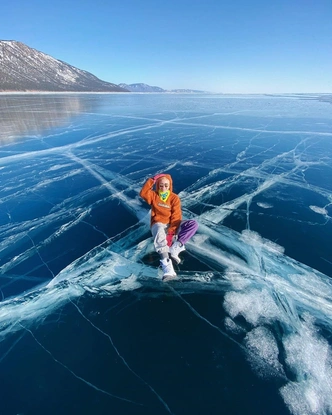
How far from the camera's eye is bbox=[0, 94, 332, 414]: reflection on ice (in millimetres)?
2490

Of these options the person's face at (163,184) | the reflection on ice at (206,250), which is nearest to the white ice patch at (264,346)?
the reflection on ice at (206,250)

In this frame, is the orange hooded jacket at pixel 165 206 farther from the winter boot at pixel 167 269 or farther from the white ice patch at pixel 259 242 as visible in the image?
the white ice patch at pixel 259 242

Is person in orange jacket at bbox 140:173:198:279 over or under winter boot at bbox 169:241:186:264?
over

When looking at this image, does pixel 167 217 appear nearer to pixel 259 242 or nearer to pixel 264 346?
pixel 259 242

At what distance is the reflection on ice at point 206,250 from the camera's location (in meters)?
2.49

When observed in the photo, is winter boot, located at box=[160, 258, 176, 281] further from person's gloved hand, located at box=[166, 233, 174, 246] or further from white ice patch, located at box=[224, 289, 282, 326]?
white ice patch, located at box=[224, 289, 282, 326]

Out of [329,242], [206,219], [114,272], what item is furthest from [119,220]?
[329,242]

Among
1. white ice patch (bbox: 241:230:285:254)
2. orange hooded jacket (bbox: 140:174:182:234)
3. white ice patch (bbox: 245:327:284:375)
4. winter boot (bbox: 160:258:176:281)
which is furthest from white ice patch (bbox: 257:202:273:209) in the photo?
white ice patch (bbox: 245:327:284:375)

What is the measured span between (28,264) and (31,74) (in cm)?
17383

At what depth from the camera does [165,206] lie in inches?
144

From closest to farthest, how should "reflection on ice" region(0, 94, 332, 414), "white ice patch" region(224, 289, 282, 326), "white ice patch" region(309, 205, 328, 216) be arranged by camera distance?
"reflection on ice" region(0, 94, 332, 414), "white ice patch" region(224, 289, 282, 326), "white ice patch" region(309, 205, 328, 216)

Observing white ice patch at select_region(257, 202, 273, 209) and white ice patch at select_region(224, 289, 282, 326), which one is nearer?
white ice patch at select_region(224, 289, 282, 326)

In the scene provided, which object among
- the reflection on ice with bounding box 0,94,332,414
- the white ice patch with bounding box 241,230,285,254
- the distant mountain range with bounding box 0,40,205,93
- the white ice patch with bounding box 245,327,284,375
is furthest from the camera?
the distant mountain range with bounding box 0,40,205,93

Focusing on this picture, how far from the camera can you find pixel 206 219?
4773mm
